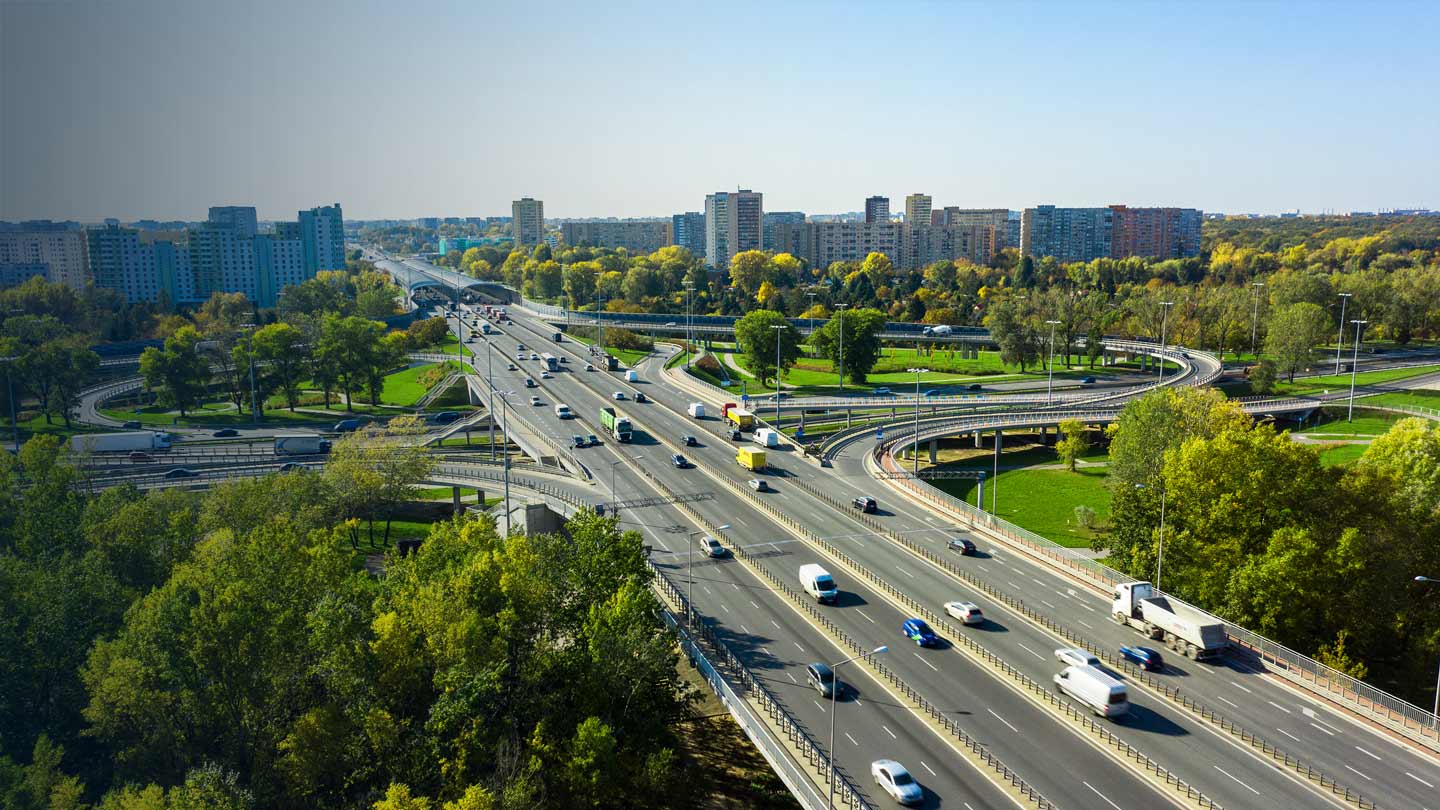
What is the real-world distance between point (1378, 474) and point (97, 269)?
740ft

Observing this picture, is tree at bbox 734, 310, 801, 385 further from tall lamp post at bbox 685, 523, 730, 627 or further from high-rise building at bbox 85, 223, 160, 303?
high-rise building at bbox 85, 223, 160, 303

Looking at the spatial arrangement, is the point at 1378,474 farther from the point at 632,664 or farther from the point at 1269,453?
the point at 632,664

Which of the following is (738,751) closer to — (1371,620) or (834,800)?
(834,800)

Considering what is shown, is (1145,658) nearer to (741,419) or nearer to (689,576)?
(689,576)

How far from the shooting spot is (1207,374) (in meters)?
116

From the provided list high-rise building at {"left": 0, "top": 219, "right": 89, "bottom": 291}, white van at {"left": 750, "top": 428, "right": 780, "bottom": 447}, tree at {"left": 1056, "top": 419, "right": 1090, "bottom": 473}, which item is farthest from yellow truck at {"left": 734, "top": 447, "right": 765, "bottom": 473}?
high-rise building at {"left": 0, "top": 219, "right": 89, "bottom": 291}

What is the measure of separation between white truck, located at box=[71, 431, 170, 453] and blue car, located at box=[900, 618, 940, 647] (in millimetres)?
A: 78965

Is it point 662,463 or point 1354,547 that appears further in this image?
point 662,463

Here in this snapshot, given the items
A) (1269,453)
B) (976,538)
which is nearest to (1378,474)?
(1269,453)

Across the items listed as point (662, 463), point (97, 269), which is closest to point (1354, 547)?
point (662, 463)

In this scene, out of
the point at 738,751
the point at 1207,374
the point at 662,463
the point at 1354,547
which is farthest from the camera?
the point at 1207,374

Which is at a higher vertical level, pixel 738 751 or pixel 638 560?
pixel 638 560

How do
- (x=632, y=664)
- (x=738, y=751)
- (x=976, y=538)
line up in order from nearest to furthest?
(x=632, y=664) → (x=738, y=751) → (x=976, y=538)

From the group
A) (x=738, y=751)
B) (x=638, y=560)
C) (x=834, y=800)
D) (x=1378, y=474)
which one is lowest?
(x=738, y=751)
